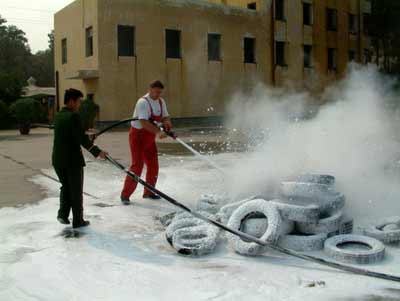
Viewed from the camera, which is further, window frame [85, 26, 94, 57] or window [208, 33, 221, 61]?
window [208, 33, 221, 61]

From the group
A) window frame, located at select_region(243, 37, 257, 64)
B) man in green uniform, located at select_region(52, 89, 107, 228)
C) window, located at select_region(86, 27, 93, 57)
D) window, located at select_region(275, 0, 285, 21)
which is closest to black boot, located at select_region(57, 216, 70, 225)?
man in green uniform, located at select_region(52, 89, 107, 228)

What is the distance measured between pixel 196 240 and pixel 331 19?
111ft

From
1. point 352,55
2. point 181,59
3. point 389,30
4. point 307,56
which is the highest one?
point 352,55

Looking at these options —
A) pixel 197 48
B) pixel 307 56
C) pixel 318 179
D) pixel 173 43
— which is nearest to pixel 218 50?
pixel 197 48

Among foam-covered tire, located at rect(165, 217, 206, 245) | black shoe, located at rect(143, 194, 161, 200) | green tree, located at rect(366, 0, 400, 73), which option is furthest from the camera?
green tree, located at rect(366, 0, 400, 73)

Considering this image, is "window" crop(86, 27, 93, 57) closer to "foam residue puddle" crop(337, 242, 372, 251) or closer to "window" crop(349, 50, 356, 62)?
"window" crop(349, 50, 356, 62)

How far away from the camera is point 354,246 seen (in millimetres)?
4645

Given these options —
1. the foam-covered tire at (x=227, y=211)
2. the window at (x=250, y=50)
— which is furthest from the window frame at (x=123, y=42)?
the foam-covered tire at (x=227, y=211)

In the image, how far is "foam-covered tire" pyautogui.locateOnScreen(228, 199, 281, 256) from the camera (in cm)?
446

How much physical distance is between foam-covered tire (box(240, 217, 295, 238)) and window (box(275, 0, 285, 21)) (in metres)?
29.4

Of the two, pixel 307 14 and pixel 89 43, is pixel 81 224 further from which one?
pixel 307 14

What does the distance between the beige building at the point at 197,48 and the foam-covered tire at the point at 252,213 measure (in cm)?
2099

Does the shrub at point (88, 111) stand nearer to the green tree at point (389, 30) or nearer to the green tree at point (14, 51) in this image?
the green tree at point (389, 30)

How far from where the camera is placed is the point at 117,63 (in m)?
25.2
